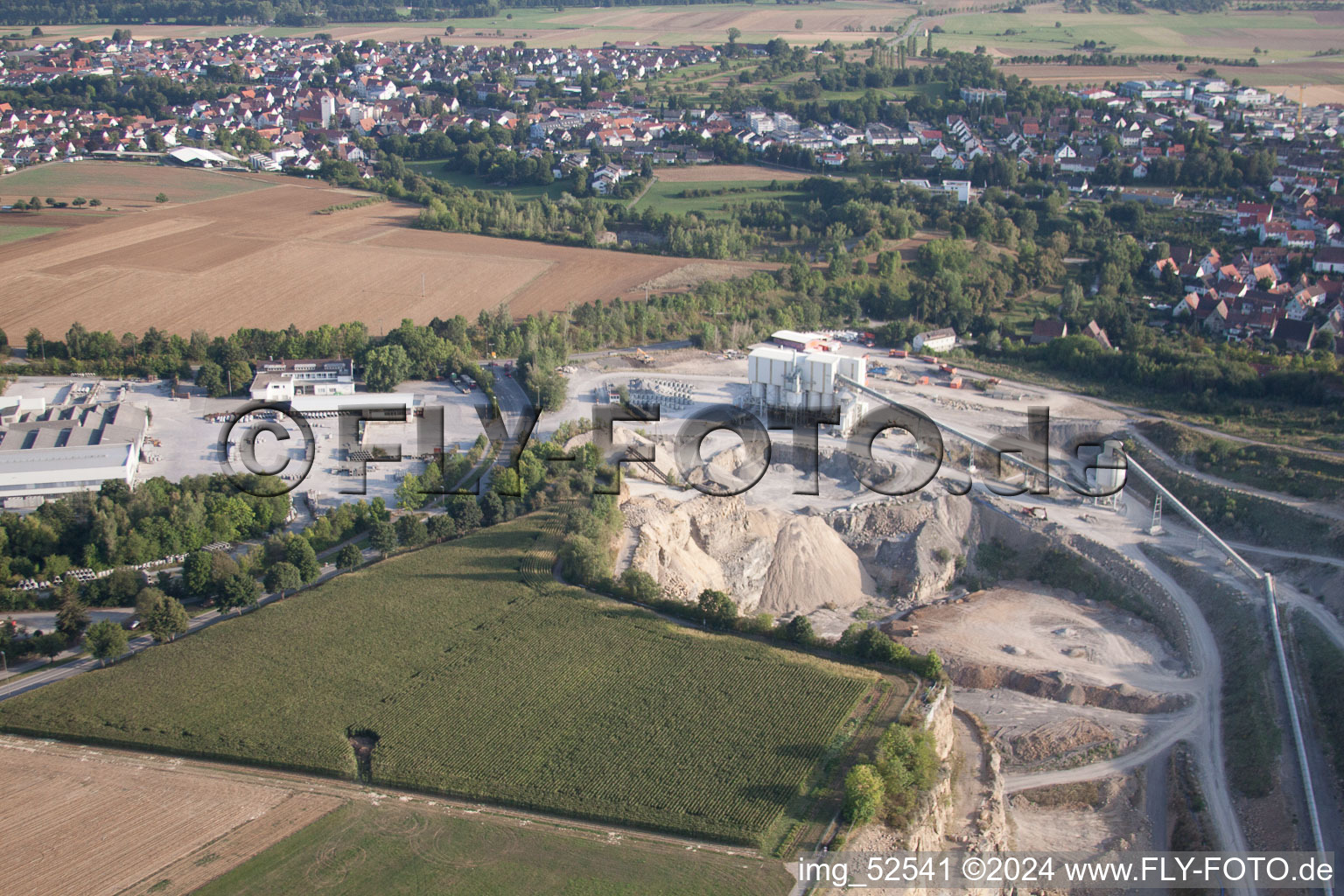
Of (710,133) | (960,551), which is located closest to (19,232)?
(710,133)

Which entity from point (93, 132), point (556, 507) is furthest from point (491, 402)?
point (93, 132)

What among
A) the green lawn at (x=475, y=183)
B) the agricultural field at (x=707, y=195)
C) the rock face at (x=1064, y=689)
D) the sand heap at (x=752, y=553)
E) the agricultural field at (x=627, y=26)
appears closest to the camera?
the rock face at (x=1064, y=689)

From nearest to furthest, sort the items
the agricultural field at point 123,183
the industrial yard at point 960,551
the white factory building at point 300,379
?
1. the industrial yard at point 960,551
2. the white factory building at point 300,379
3. the agricultural field at point 123,183

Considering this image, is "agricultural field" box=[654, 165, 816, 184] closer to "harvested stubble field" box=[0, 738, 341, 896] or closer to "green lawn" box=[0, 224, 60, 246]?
"green lawn" box=[0, 224, 60, 246]

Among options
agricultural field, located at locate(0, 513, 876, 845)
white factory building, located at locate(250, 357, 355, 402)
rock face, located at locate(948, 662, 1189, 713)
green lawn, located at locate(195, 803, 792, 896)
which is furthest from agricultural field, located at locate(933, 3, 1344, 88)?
green lawn, located at locate(195, 803, 792, 896)

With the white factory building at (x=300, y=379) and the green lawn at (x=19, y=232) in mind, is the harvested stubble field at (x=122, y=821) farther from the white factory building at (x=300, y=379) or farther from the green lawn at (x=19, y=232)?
the green lawn at (x=19, y=232)

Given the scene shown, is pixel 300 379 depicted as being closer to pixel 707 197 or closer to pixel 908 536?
pixel 908 536

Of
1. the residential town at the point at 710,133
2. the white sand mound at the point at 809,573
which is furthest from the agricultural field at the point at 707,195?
the white sand mound at the point at 809,573

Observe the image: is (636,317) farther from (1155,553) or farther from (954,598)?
(1155,553)

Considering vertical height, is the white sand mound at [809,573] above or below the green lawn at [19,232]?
below
